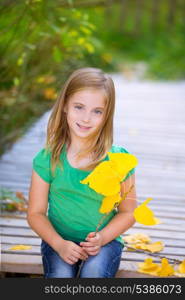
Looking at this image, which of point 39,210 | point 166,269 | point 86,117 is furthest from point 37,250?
point 86,117

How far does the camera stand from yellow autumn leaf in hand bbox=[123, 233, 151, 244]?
2725 mm

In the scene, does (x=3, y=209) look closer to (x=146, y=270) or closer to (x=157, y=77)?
Answer: (x=146, y=270)

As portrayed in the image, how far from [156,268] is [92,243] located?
14.2 inches

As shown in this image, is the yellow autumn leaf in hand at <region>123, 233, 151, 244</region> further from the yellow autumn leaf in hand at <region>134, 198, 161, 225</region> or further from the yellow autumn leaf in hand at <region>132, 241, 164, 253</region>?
the yellow autumn leaf in hand at <region>134, 198, 161, 225</region>

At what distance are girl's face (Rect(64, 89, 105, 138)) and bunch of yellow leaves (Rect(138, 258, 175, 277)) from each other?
0.55 metres

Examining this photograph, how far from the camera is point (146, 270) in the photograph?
2.40 m

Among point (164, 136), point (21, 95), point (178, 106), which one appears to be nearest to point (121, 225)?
point (21, 95)

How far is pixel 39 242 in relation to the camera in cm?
267

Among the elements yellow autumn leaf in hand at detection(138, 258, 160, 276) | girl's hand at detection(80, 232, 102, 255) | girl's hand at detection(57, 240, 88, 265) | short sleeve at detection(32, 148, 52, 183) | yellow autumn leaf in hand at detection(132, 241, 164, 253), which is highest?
short sleeve at detection(32, 148, 52, 183)

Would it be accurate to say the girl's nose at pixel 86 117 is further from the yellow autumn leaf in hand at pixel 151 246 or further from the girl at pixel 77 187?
the yellow autumn leaf in hand at pixel 151 246

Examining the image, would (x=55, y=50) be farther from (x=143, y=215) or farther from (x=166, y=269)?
(x=143, y=215)

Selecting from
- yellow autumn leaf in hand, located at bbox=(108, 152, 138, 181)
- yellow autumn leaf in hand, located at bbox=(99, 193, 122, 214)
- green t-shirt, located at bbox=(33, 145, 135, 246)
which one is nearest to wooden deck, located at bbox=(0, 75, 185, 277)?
green t-shirt, located at bbox=(33, 145, 135, 246)

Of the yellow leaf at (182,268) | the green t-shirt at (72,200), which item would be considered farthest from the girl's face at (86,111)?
the yellow leaf at (182,268)

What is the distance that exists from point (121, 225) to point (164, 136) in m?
3.00
